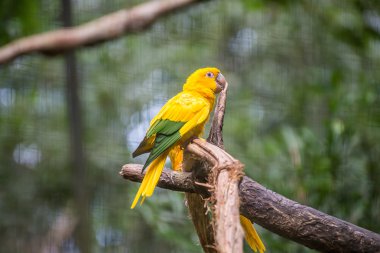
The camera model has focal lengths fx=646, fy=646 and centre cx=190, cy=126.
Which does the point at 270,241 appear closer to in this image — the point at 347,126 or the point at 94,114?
the point at 347,126

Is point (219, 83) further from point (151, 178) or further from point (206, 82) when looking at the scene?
point (151, 178)

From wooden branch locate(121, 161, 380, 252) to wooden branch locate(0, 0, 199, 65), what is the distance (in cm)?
67

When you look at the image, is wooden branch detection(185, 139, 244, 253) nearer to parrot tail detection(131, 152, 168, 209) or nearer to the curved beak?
parrot tail detection(131, 152, 168, 209)

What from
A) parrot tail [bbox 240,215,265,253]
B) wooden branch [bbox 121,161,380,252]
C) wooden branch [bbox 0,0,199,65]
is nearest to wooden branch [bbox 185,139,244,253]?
wooden branch [bbox 121,161,380,252]

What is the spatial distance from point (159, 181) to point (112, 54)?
300 centimetres

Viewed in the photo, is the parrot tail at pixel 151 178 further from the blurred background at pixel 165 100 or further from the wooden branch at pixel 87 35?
the blurred background at pixel 165 100

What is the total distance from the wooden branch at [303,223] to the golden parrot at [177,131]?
0.06 m

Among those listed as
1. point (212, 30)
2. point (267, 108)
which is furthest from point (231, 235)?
point (212, 30)

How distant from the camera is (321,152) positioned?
12.2 feet

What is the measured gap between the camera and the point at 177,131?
219 cm

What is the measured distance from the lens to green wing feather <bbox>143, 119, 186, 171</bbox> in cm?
208

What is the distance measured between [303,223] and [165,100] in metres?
2.29

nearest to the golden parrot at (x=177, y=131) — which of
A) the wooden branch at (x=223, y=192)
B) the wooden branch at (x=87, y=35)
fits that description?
the wooden branch at (x=223, y=192)

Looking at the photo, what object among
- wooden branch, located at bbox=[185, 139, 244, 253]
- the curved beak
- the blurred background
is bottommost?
the blurred background
